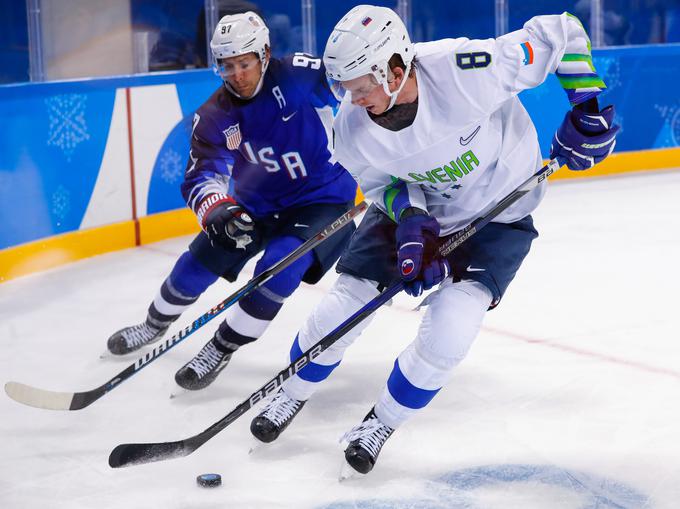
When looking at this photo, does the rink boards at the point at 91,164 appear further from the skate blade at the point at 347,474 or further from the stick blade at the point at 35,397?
the skate blade at the point at 347,474

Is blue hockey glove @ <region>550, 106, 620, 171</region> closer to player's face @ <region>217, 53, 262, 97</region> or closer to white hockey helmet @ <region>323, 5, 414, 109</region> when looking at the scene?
white hockey helmet @ <region>323, 5, 414, 109</region>

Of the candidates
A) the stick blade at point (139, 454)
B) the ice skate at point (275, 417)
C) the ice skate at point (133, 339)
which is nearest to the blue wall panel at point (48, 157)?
the ice skate at point (133, 339)

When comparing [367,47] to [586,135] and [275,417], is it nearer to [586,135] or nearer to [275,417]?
[586,135]

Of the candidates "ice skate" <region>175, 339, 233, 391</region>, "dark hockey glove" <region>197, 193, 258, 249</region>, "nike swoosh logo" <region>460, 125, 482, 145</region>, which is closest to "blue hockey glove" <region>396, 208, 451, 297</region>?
"nike swoosh logo" <region>460, 125, 482, 145</region>

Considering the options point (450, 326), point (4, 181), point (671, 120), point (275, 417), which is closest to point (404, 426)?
point (275, 417)

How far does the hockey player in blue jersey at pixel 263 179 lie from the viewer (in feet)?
9.73

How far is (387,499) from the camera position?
91.5 inches

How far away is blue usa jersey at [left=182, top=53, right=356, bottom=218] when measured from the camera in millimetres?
3033

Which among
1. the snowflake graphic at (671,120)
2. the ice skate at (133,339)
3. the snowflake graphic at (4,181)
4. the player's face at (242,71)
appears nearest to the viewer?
the player's face at (242,71)

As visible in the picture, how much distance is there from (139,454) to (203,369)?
0.67 m

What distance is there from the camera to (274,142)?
305cm

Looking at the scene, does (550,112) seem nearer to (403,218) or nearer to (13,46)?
(13,46)

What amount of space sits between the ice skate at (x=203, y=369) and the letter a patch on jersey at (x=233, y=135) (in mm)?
573

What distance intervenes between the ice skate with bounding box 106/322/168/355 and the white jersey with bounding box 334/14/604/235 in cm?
111
